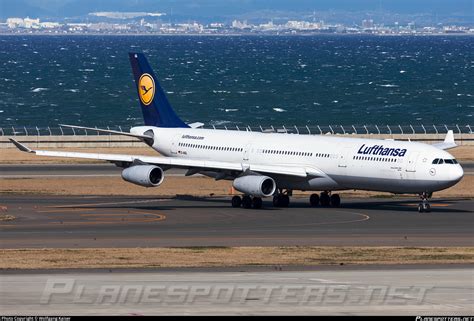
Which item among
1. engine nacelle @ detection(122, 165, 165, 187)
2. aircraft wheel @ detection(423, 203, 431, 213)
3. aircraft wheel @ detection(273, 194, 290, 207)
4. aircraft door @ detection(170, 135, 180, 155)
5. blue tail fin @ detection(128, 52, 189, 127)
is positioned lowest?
engine nacelle @ detection(122, 165, 165, 187)

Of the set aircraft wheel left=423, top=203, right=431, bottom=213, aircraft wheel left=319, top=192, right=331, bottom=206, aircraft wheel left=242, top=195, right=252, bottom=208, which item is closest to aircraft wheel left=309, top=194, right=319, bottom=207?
aircraft wheel left=319, top=192, right=331, bottom=206

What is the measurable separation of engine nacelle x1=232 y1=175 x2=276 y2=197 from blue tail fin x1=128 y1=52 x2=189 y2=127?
10.4 meters

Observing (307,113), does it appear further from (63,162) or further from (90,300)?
(90,300)

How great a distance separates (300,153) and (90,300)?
34.6m

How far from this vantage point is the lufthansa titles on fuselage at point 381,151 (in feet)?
211

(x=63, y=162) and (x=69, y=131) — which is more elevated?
(x=69, y=131)

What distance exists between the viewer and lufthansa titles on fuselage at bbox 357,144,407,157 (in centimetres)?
6431

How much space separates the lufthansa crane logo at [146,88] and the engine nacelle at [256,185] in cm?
1173

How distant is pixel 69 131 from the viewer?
140375 millimetres

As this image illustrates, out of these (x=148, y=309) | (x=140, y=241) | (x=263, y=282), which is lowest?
(x=148, y=309)

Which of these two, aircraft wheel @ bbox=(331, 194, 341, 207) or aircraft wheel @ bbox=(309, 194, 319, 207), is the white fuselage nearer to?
aircraft wheel @ bbox=(331, 194, 341, 207)

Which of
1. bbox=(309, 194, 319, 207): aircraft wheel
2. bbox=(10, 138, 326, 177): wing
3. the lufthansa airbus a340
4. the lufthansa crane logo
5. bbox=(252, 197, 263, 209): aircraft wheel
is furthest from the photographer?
the lufthansa crane logo

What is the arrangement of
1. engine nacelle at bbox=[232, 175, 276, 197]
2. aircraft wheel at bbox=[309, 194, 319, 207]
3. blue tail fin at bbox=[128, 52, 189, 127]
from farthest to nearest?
1. blue tail fin at bbox=[128, 52, 189, 127]
2. aircraft wheel at bbox=[309, 194, 319, 207]
3. engine nacelle at bbox=[232, 175, 276, 197]

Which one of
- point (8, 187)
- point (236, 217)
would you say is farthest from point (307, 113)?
point (236, 217)
